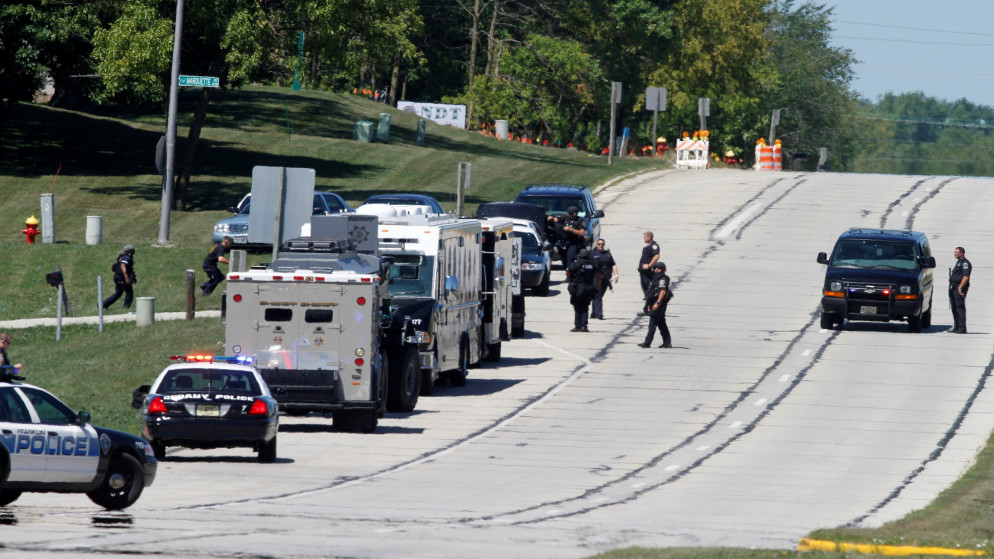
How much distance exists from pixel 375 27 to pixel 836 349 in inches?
806

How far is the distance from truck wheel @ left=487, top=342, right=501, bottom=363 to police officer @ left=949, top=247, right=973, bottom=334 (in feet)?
31.6

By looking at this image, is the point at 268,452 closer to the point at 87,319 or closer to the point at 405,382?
the point at 405,382

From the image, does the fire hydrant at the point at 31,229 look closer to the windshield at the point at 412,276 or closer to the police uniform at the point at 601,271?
the police uniform at the point at 601,271

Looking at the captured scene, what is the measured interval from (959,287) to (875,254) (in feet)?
6.72

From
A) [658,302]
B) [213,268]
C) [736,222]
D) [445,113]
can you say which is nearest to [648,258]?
[658,302]

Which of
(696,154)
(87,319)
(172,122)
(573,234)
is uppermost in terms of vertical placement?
(696,154)

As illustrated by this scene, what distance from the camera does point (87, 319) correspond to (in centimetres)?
3209

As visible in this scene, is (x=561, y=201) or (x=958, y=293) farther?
(x=561, y=201)

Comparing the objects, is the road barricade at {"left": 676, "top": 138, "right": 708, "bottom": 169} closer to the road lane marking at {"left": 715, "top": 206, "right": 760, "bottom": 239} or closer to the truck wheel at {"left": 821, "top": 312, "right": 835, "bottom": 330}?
the road lane marking at {"left": 715, "top": 206, "right": 760, "bottom": 239}

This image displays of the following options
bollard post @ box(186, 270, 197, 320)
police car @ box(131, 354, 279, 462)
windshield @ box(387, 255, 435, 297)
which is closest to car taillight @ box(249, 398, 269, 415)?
police car @ box(131, 354, 279, 462)

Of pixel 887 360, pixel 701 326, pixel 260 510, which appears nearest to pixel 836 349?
pixel 887 360

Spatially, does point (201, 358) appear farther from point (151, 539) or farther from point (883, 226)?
point (883, 226)

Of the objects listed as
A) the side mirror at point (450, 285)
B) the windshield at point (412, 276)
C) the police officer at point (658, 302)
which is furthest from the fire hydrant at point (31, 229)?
the side mirror at point (450, 285)

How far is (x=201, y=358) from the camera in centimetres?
1816
